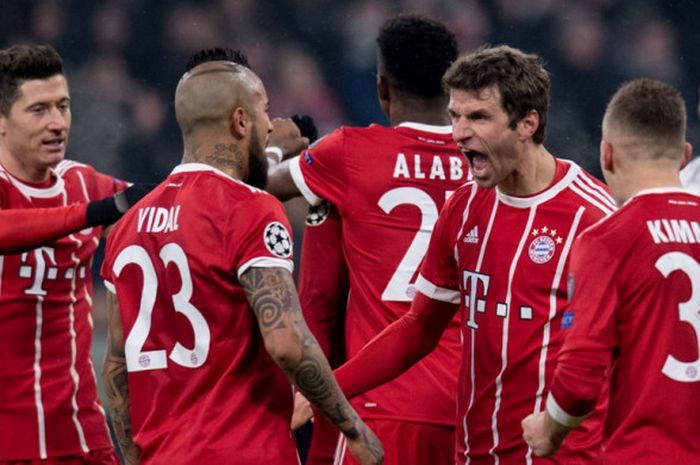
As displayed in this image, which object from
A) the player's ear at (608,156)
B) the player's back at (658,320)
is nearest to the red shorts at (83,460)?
the player's back at (658,320)

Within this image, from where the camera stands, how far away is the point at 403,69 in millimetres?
5066

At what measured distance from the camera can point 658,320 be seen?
3.51 m

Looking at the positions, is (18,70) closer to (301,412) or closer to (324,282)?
(324,282)

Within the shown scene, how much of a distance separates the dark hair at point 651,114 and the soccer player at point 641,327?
10cm

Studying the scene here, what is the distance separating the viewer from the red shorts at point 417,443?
190 inches

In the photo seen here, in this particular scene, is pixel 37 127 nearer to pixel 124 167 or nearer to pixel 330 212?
pixel 330 212

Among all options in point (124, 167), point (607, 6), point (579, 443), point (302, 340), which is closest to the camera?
point (302, 340)

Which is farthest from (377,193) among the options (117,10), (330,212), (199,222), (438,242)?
(117,10)

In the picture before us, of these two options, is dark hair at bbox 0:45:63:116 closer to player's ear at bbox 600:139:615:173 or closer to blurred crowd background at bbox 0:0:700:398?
player's ear at bbox 600:139:615:173

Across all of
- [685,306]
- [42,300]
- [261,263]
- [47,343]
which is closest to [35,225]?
Result: [42,300]

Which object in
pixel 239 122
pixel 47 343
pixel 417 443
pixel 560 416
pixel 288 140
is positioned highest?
pixel 239 122

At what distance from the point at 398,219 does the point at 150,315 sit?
4.15 feet

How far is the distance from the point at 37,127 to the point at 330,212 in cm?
118

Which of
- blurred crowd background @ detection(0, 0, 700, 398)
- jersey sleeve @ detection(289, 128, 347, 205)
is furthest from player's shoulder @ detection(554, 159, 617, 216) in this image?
blurred crowd background @ detection(0, 0, 700, 398)
